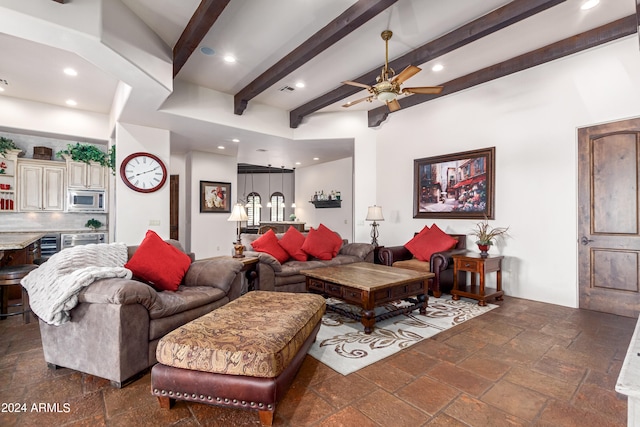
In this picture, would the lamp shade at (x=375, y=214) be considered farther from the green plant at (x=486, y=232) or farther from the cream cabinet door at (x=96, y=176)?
the cream cabinet door at (x=96, y=176)

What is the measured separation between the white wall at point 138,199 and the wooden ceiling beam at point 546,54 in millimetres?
4472

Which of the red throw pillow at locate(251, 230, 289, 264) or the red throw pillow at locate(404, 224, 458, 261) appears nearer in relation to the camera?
the red throw pillow at locate(251, 230, 289, 264)

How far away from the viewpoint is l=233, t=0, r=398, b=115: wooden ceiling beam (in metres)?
2.84

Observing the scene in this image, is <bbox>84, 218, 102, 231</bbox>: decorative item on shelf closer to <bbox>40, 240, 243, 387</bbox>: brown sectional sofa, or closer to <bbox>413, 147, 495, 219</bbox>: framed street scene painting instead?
<bbox>40, 240, 243, 387</bbox>: brown sectional sofa

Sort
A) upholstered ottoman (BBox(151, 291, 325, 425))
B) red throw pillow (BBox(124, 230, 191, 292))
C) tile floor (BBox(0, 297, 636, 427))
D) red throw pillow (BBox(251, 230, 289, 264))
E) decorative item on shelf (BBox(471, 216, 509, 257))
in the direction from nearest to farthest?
upholstered ottoman (BBox(151, 291, 325, 425)), tile floor (BBox(0, 297, 636, 427)), red throw pillow (BBox(124, 230, 191, 292)), decorative item on shelf (BBox(471, 216, 509, 257)), red throw pillow (BBox(251, 230, 289, 264))

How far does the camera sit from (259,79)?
446 cm

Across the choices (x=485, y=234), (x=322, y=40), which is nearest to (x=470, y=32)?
(x=322, y=40)

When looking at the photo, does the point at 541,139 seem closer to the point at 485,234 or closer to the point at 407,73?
the point at 485,234

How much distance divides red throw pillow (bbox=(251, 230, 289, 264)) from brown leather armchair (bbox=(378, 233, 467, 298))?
62.6 inches

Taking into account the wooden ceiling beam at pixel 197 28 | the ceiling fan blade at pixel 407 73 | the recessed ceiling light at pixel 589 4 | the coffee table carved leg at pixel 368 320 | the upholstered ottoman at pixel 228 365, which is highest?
the recessed ceiling light at pixel 589 4

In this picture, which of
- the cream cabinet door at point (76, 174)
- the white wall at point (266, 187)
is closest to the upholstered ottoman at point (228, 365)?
the cream cabinet door at point (76, 174)

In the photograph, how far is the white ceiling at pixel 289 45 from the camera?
10.00 ft

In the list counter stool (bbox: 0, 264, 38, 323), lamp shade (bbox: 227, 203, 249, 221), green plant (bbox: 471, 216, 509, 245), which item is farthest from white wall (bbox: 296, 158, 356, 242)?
counter stool (bbox: 0, 264, 38, 323)

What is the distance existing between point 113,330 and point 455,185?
475 centimetres
